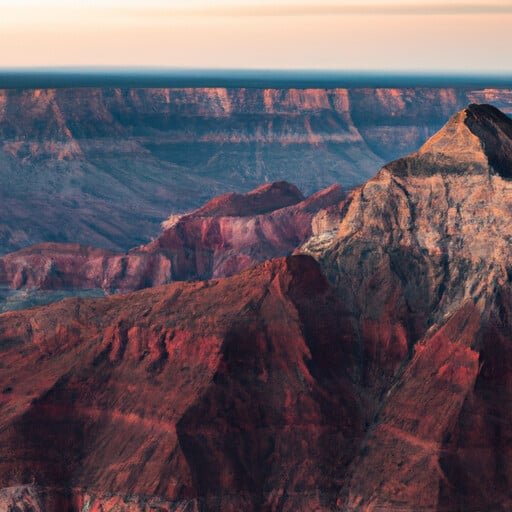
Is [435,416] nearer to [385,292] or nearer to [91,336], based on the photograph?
[385,292]

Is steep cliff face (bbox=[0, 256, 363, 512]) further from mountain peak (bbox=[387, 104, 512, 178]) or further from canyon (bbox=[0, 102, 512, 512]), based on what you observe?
mountain peak (bbox=[387, 104, 512, 178])

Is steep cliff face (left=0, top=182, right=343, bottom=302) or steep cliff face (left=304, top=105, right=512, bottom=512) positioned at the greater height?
steep cliff face (left=304, top=105, right=512, bottom=512)

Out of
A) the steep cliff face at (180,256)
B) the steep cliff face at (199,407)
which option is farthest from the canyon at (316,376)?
the steep cliff face at (180,256)

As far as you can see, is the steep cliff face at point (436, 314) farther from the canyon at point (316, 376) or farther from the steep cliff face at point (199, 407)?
the steep cliff face at point (199, 407)

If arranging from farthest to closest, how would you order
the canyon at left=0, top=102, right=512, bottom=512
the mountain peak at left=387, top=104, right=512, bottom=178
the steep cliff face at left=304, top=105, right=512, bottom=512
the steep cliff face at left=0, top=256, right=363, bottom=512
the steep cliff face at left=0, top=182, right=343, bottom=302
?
the steep cliff face at left=0, top=182, right=343, bottom=302 < the mountain peak at left=387, top=104, right=512, bottom=178 < the steep cliff face at left=0, top=256, right=363, bottom=512 < the canyon at left=0, top=102, right=512, bottom=512 < the steep cliff face at left=304, top=105, right=512, bottom=512

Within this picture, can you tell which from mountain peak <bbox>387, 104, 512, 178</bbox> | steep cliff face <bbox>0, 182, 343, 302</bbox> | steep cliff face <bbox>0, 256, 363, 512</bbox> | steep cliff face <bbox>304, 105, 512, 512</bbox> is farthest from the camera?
steep cliff face <bbox>0, 182, 343, 302</bbox>

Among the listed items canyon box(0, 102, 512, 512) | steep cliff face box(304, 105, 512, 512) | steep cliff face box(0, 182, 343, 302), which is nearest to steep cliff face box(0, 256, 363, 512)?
canyon box(0, 102, 512, 512)

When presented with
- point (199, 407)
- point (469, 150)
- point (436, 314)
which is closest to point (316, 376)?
point (199, 407)
